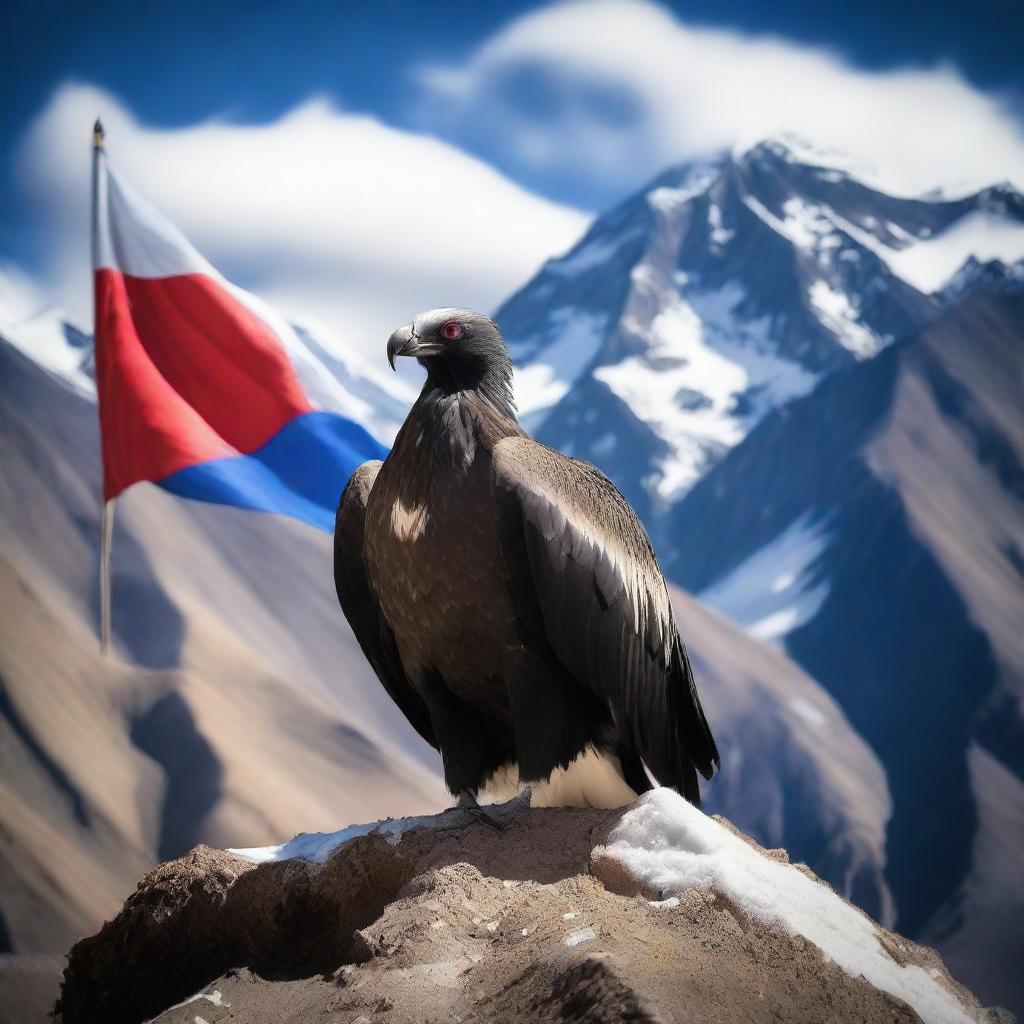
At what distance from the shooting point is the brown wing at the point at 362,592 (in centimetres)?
484

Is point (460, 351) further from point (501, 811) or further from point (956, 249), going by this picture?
point (956, 249)

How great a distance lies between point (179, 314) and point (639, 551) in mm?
4389

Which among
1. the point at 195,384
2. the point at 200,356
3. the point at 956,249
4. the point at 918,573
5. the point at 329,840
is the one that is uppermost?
the point at 956,249

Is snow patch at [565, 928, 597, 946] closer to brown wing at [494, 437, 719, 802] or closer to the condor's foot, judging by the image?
the condor's foot

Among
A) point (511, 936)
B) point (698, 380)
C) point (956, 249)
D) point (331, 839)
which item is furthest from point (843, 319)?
point (511, 936)

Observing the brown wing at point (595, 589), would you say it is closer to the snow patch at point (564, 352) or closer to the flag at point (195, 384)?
the flag at point (195, 384)


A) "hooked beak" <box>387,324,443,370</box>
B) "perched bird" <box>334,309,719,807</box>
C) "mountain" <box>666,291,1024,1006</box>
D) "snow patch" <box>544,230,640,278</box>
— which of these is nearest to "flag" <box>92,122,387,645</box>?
"perched bird" <box>334,309,719,807</box>

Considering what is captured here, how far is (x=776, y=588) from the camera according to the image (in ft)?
69.7

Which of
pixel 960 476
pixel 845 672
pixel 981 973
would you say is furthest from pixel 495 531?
pixel 960 476

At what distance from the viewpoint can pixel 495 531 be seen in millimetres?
4227

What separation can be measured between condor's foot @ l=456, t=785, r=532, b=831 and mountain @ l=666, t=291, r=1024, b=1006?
11.2 meters

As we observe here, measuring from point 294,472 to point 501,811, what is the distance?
12.3ft

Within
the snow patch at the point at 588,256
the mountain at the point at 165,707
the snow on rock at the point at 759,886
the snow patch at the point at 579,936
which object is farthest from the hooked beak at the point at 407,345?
the snow patch at the point at 588,256

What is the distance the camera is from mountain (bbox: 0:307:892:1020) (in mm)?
10961
